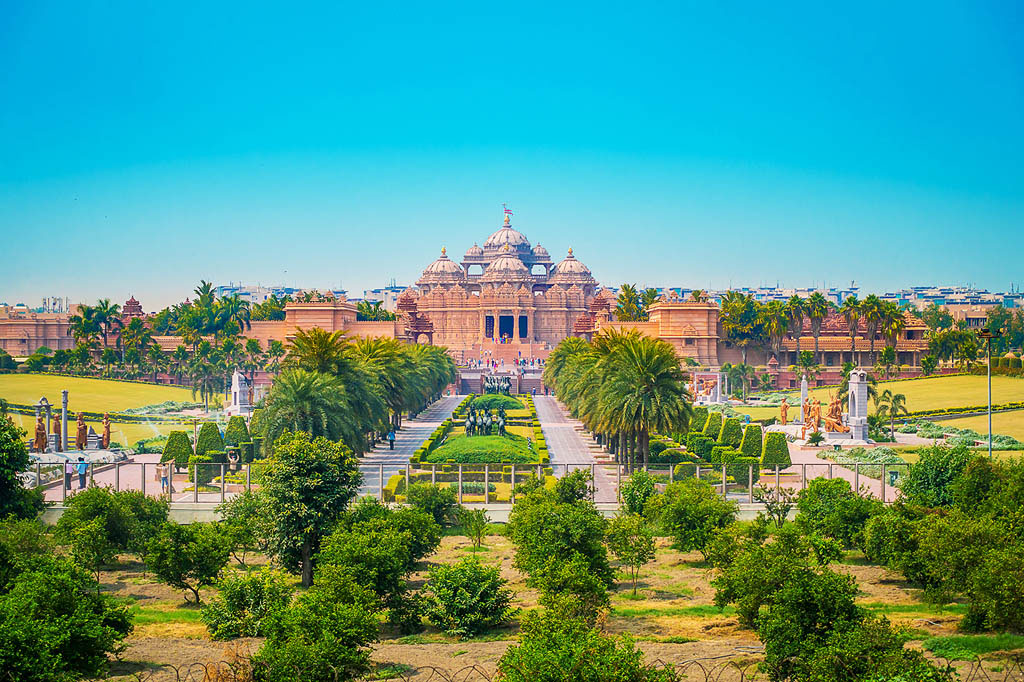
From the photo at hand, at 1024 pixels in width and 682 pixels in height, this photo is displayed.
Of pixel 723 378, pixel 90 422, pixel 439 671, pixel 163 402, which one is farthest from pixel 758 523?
pixel 723 378

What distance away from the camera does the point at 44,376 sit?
7975 centimetres

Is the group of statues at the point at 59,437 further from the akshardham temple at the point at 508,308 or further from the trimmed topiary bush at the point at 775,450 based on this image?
the akshardham temple at the point at 508,308

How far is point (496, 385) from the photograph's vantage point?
89.3 m

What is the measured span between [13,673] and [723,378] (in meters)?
76.6

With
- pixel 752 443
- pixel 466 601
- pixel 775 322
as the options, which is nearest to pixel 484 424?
pixel 752 443

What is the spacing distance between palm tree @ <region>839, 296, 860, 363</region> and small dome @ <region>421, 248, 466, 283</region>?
7511 cm

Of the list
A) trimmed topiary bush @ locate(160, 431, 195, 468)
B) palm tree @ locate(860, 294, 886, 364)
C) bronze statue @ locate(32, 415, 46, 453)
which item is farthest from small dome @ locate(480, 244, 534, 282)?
trimmed topiary bush @ locate(160, 431, 195, 468)

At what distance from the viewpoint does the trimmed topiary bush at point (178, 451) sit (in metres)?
39.7

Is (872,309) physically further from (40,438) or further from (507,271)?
(40,438)

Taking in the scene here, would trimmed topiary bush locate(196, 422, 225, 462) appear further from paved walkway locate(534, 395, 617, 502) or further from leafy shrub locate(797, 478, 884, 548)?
leafy shrub locate(797, 478, 884, 548)

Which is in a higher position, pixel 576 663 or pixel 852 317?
pixel 852 317

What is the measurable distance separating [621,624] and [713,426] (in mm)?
29500

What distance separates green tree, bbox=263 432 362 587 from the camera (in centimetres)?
2338

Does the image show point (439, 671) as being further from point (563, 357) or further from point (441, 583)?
point (563, 357)
